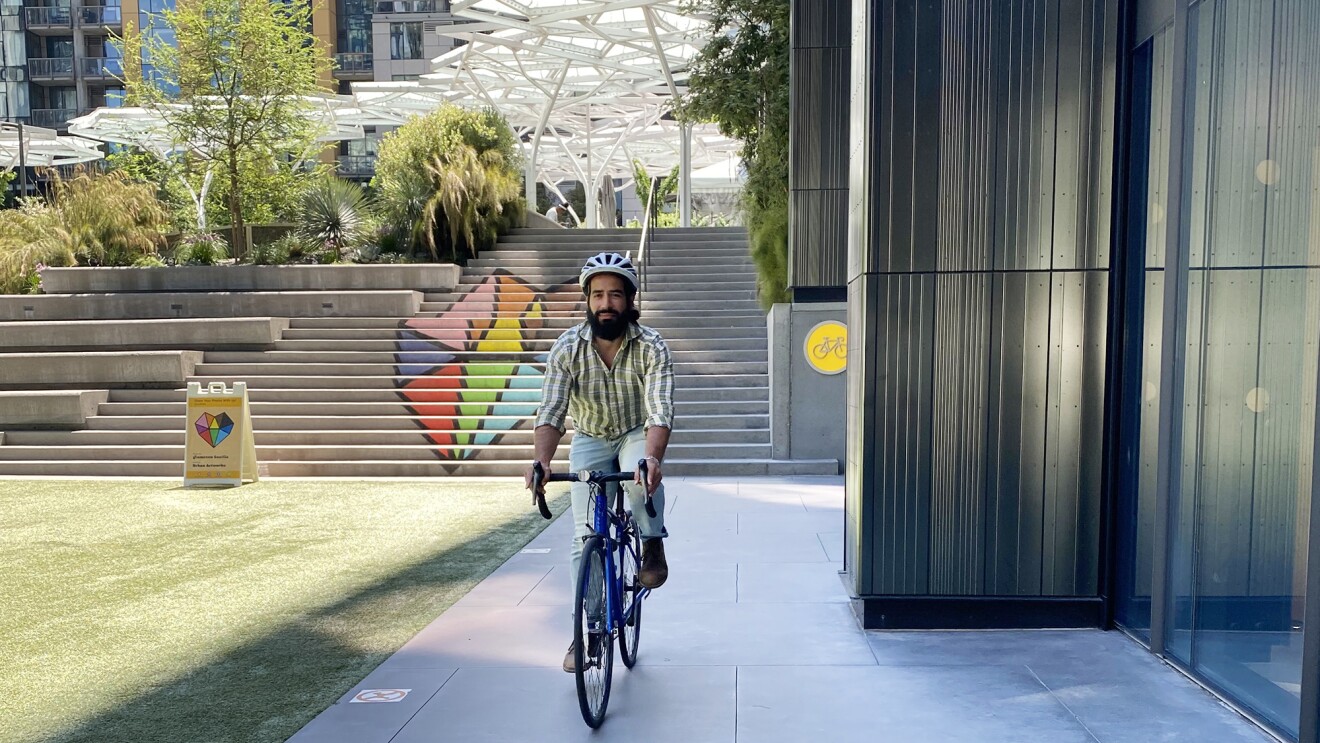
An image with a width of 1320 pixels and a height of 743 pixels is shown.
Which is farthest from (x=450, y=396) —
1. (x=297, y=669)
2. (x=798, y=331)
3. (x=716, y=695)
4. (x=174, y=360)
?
(x=716, y=695)

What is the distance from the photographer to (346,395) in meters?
15.6

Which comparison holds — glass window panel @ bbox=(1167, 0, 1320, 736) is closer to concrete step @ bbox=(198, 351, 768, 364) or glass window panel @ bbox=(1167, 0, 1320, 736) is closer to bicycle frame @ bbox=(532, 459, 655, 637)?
bicycle frame @ bbox=(532, 459, 655, 637)

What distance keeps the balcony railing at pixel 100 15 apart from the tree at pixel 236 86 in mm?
39675

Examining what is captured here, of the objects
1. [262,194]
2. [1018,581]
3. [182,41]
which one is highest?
[182,41]

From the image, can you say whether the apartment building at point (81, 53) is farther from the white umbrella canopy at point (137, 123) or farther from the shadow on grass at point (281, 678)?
the shadow on grass at point (281, 678)

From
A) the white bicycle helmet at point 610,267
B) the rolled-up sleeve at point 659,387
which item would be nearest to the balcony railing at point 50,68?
the white bicycle helmet at point 610,267

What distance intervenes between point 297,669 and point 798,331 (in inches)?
360

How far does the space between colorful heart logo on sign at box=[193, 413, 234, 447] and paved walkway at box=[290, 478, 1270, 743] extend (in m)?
6.87

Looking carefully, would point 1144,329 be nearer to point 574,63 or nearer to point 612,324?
point 612,324

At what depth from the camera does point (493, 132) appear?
23.1 m

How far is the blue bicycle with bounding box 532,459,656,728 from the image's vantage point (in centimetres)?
430

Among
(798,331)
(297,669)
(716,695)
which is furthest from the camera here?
(798,331)

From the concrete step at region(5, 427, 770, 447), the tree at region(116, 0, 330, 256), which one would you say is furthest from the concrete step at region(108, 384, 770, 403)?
the tree at region(116, 0, 330, 256)

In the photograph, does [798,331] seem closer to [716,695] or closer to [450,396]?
[450,396]
